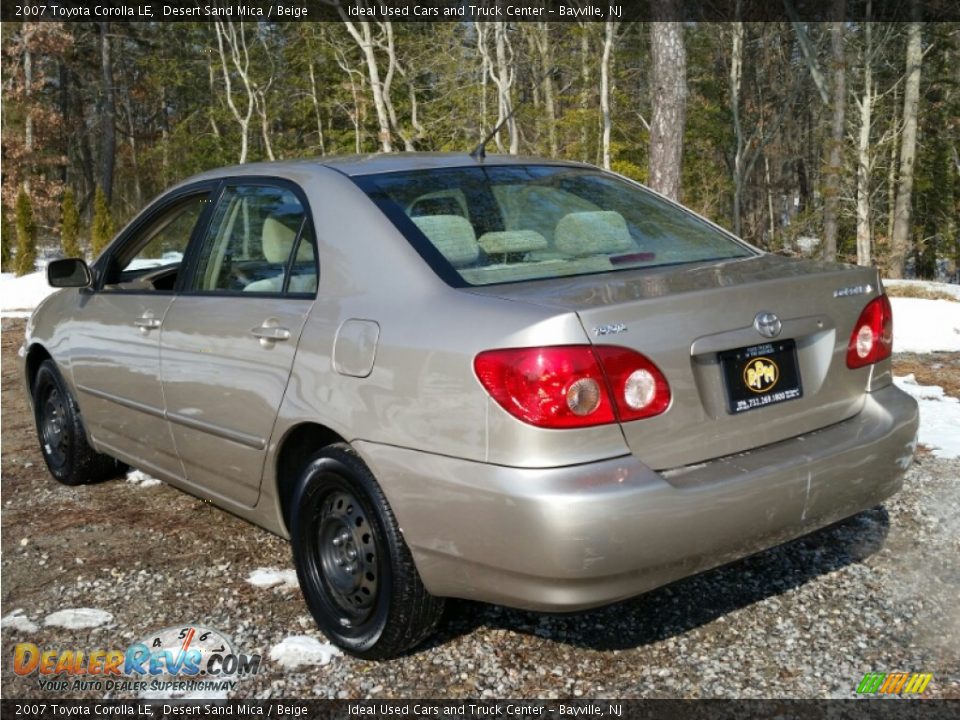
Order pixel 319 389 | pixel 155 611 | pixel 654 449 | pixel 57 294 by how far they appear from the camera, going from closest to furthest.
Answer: pixel 654 449 → pixel 319 389 → pixel 155 611 → pixel 57 294

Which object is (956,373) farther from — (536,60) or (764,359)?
(536,60)

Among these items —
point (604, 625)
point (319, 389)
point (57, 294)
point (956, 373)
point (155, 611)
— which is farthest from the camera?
point (956, 373)

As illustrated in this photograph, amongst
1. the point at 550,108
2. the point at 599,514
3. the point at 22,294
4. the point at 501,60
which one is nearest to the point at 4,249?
the point at 22,294

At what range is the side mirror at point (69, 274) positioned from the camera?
4535 mm

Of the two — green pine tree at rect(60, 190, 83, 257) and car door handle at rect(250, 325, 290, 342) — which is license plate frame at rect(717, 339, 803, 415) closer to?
car door handle at rect(250, 325, 290, 342)

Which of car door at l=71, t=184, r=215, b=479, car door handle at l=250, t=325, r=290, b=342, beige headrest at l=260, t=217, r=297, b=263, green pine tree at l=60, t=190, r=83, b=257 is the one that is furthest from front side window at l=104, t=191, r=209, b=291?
green pine tree at l=60, t=190, r=83, b=257

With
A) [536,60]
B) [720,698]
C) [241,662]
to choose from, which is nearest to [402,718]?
[241,662]

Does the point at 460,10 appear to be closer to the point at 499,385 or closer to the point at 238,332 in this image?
the point at 238,332

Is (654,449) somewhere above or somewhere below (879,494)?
above

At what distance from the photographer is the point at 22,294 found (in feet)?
51.7

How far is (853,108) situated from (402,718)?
31002 mm

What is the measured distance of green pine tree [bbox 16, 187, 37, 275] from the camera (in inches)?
859

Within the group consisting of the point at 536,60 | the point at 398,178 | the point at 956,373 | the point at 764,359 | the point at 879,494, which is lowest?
the point at 956,373

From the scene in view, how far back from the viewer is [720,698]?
2779 mm
